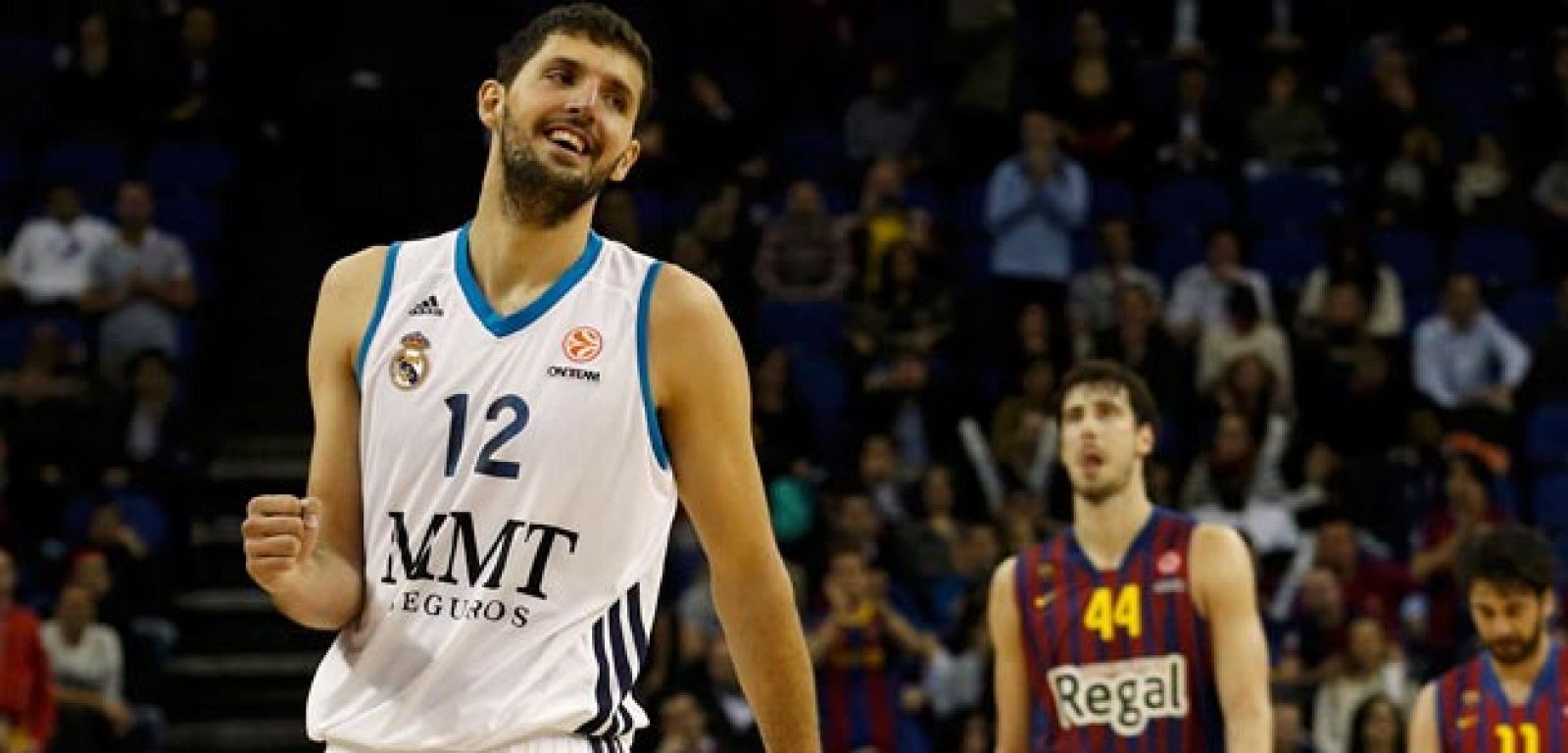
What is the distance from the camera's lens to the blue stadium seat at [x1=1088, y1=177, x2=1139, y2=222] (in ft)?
51.1

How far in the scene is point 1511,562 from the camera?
272 inches

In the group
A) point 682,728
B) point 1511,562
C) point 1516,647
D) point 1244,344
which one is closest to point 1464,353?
point 1244,344

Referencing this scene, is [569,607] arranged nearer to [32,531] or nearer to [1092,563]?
[1092,563]

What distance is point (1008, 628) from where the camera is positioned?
284 inches

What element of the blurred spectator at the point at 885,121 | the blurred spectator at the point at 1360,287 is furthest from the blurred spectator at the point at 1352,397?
the blurred spectator at the point at 885,121

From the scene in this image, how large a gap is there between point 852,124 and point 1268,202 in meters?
2.81

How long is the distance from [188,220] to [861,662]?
18.4 feet

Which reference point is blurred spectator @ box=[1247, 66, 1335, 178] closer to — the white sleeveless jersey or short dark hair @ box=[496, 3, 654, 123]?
short dark hair @ box=[496, 3, 654, 123]

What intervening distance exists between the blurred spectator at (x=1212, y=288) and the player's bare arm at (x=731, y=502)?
11.0 m

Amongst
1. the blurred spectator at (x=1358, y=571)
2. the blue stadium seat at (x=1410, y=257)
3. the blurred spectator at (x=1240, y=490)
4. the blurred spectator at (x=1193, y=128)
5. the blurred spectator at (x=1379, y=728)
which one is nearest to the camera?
the blurred spectator at (x=1379, y=728)

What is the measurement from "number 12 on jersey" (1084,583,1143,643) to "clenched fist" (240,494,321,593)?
403 cm

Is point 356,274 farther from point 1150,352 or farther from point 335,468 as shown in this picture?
point 1150,352

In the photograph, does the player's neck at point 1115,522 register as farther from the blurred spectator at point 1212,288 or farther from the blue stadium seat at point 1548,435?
the blue stadium seat at point 1548,435

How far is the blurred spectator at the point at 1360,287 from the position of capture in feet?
48.1
